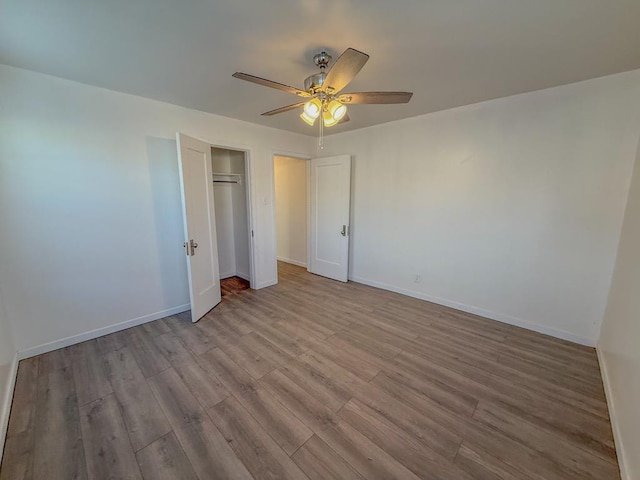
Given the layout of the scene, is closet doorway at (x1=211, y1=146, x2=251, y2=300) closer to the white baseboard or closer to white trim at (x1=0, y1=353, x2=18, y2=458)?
the white baseboard

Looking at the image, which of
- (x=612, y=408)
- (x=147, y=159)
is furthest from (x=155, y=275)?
(x=612, y=408)

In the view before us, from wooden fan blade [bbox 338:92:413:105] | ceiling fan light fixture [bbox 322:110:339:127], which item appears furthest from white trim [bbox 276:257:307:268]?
wooden fan blade [bbox 338:92:413:105]

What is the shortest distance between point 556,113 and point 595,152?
51 centimetres

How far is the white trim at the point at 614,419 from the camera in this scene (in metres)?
1.36

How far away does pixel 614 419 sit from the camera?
1635 mm

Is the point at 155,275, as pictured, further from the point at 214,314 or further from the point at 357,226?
the point at 357,226

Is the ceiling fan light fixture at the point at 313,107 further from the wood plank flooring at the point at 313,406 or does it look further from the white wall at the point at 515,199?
the wood plank flooring at the point at 313,406

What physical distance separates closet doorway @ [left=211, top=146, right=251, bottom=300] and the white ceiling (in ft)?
6.24

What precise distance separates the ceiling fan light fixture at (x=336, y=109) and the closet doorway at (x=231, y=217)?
2.62 m

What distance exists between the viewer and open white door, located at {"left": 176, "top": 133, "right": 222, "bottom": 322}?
274cm

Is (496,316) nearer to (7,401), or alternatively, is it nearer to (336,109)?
(336,109)

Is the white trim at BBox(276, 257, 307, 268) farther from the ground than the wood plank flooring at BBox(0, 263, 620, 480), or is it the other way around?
the white trim at BBox(276, 257, 307, 268)

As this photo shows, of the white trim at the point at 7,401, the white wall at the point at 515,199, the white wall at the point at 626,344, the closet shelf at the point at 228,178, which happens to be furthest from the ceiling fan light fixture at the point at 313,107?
the white trim at the point at 7,401

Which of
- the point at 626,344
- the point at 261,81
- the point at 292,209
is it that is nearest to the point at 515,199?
the point at 626,344
